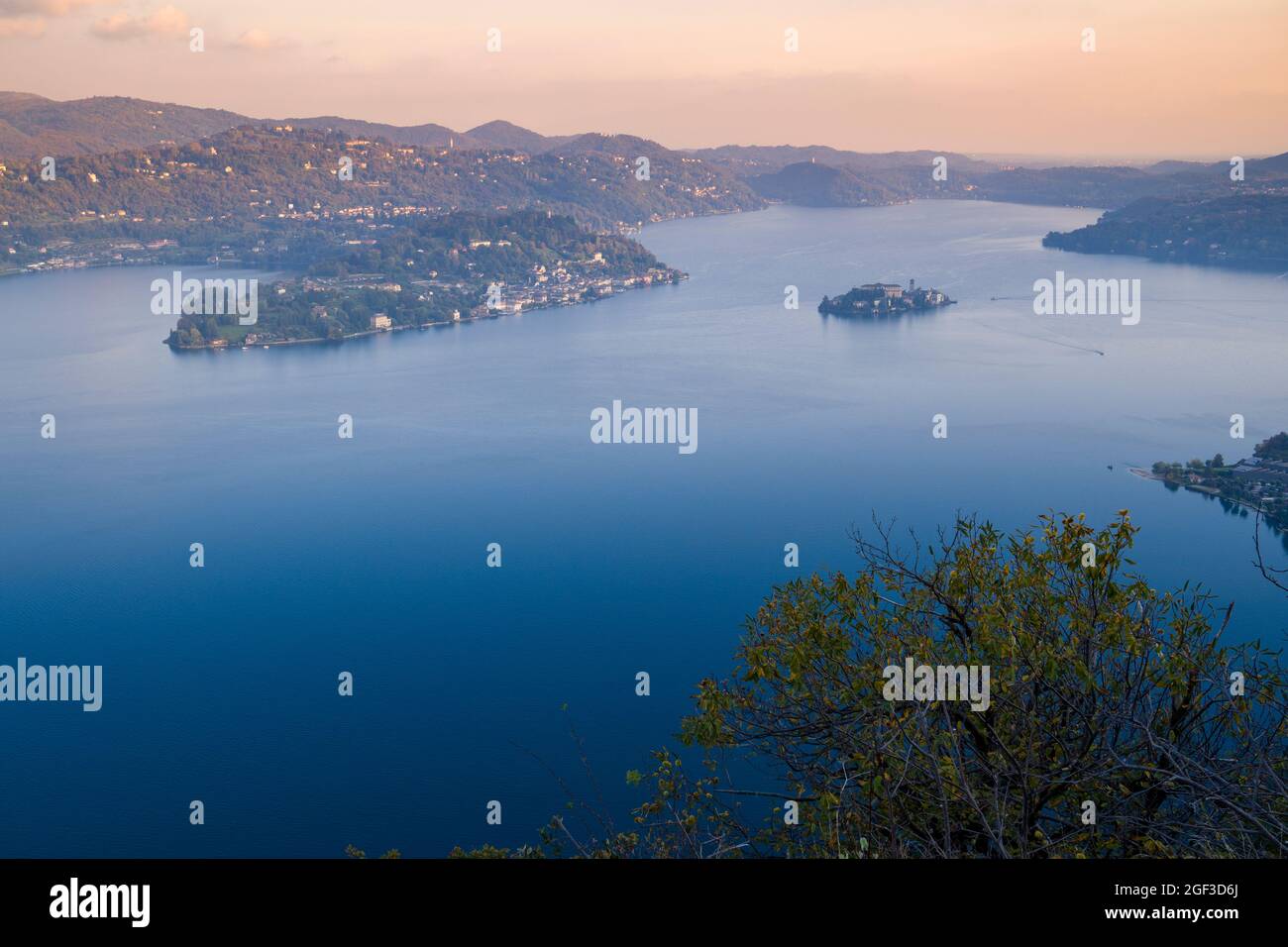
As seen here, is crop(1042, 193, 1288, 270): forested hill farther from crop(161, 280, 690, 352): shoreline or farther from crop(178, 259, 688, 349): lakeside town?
crop(161, 280, 690, 352): shoreline

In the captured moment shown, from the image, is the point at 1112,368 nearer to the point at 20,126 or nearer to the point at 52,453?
the point at 52,453

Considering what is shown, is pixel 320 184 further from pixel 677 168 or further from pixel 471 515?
pixel 471 515

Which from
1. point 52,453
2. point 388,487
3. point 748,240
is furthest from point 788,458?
point 748,240

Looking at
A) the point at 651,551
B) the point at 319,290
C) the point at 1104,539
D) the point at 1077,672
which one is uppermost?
the point at 319,290
